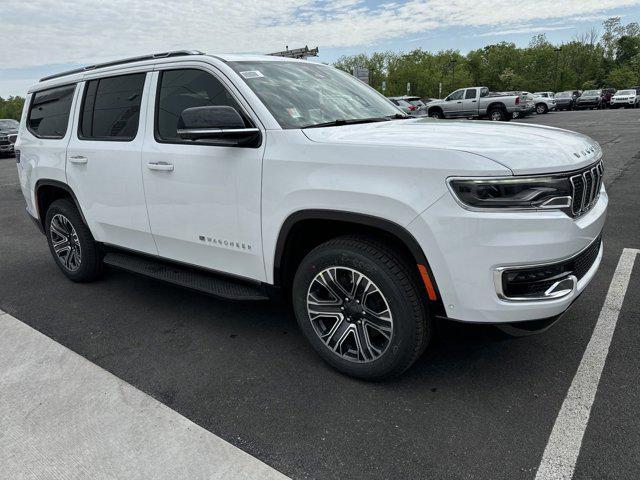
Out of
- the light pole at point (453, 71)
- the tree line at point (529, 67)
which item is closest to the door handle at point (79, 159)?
the tree line at point (529, 67)

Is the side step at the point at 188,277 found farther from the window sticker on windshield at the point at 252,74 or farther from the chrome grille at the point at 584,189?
the chrome grille at the point at 584,189

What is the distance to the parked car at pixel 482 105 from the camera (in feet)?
87.5

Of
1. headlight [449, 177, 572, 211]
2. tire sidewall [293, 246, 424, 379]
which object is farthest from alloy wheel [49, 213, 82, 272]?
headlight [449, 177, 572, 211]

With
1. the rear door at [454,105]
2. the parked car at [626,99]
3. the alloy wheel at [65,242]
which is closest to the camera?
the alloy wheel at [65,242]

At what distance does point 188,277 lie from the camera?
3.61m

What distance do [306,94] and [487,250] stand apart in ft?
5.64

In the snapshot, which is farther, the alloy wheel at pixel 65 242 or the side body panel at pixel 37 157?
the alloy wheel at pixel 65 242

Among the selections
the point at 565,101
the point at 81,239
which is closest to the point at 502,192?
the point at 81,239

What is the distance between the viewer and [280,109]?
3062 millimetres

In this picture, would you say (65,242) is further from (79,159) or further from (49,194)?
(79,159)

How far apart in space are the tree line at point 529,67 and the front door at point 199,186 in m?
71.7

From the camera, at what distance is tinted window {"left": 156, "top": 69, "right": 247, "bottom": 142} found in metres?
3.26

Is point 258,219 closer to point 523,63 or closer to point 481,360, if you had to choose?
point 481,360

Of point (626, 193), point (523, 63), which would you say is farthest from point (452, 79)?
point (626, 193)
